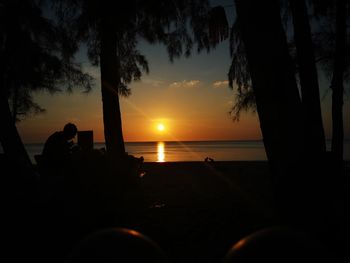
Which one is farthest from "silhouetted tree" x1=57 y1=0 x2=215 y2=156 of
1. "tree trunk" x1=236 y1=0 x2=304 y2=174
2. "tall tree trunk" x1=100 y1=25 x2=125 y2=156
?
"tree trunk" x1=236 y1=0 x2=304 y2=174

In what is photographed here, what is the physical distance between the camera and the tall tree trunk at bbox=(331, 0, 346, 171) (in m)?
7.87

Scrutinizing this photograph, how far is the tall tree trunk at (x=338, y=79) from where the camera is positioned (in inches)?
310

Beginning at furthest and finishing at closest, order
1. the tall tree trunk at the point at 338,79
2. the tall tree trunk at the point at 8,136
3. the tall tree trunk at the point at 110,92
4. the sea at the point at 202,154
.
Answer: the sea at the point at 202,154 < the tall tree trunk at the point at 110,92 < the tall tree trunk at the point at 8,136 < the tall tree trunk at the point at 338,79

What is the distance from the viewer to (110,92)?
32.6ft

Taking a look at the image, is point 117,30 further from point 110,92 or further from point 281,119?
point 281,119

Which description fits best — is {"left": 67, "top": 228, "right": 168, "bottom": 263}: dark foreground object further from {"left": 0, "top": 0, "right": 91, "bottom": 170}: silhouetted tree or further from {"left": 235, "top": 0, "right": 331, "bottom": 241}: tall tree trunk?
{"left": 0, "top": 0, "right": 91, "bottom": 170}: silhouetted tree

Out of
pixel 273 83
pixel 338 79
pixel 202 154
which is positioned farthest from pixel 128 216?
pixel 202 154

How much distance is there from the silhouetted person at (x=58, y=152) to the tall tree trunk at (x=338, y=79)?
20.7ft

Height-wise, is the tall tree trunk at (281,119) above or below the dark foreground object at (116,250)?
above

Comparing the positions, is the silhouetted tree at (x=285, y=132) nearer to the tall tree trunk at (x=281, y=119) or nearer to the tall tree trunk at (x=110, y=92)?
the tall tree trunk at (x=281, y=119)

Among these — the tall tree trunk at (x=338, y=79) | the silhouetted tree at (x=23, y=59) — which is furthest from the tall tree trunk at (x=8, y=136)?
the tall tree trunk at (x=338, y=79)

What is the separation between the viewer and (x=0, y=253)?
4312 mm

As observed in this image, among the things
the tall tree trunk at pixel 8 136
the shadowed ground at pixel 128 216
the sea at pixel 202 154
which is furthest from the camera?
the sea at pixel 202 154

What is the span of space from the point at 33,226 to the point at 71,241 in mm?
972
